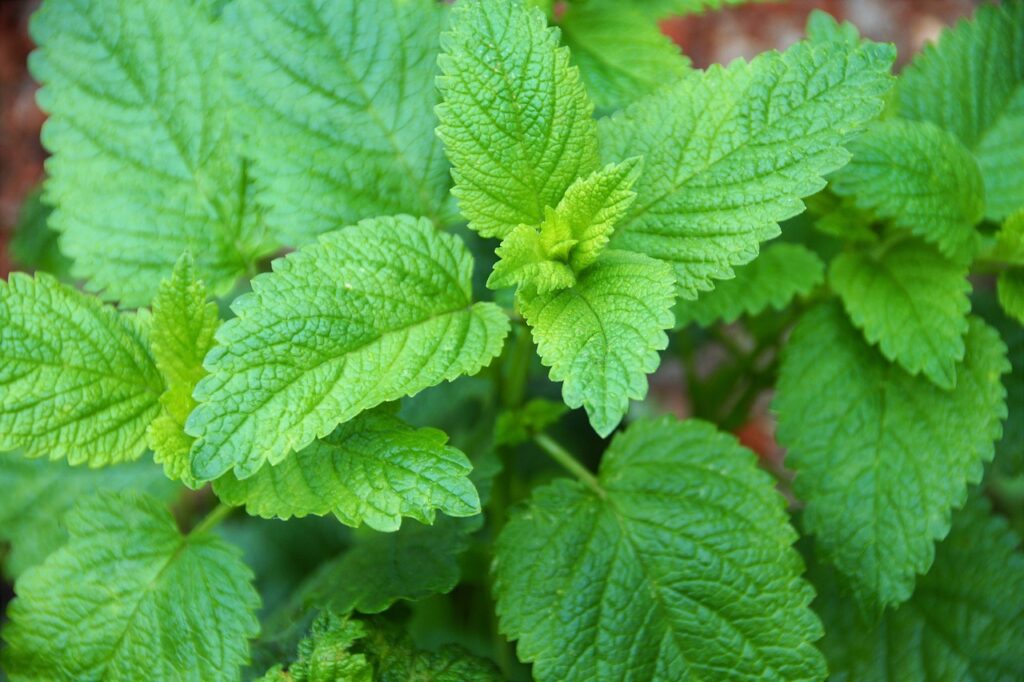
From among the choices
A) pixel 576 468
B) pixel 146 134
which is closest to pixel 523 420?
pixel 576 468

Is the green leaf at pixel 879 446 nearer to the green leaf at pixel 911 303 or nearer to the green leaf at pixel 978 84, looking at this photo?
the green leaf at pixel 911 303

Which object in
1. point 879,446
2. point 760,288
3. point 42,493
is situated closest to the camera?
point 879,446

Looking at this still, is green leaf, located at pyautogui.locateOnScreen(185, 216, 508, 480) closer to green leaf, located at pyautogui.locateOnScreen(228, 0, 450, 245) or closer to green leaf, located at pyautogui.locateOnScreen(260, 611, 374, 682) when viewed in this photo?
green leaf, located at pyautogui.locateOnScreen(228, 0, 450, 245)

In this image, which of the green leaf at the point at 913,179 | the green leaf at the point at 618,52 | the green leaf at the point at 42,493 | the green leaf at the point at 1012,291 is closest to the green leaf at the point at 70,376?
the green leaf at the point at 42,493

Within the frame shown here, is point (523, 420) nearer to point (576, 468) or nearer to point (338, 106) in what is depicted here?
point (576, 468)

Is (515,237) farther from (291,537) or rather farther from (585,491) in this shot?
(291,537)

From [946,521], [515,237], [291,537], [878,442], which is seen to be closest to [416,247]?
[515,237]
